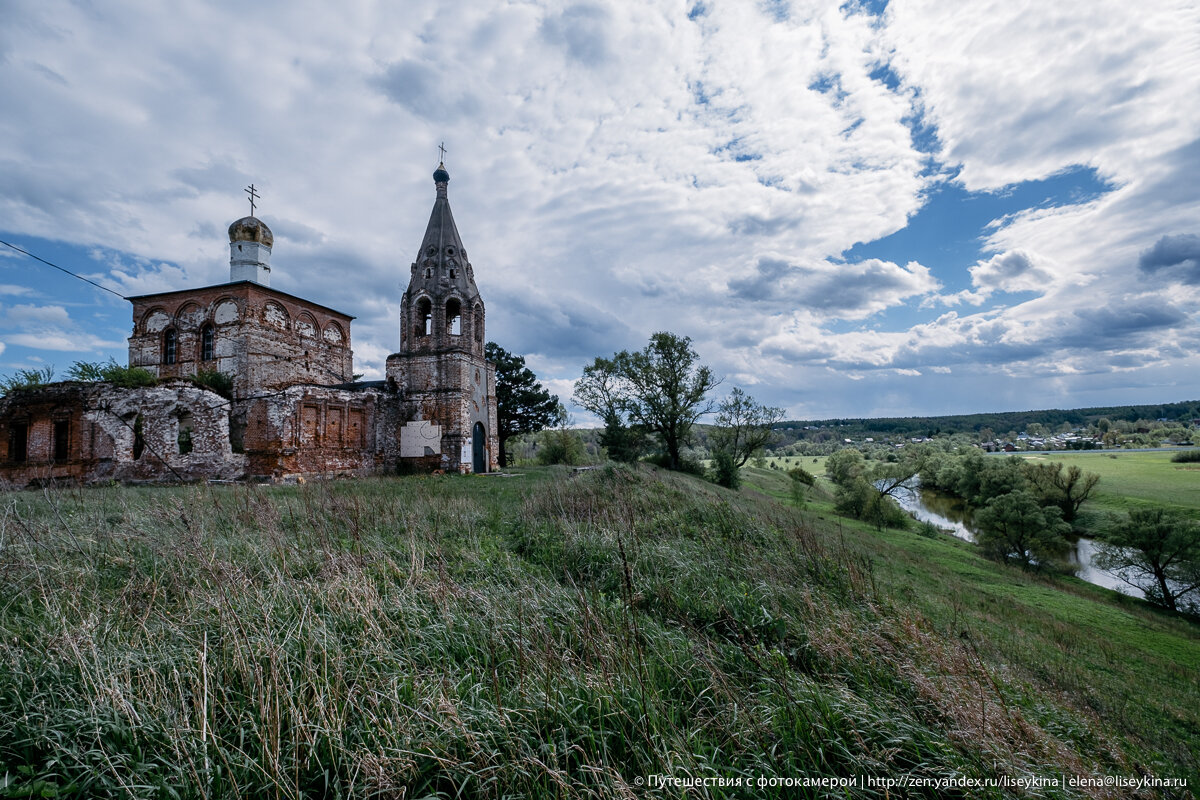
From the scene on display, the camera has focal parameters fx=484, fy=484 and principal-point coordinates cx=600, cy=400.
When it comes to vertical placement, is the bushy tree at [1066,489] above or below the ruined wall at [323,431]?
below

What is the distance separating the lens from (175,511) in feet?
24.6

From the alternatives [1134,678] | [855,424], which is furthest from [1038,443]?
[1134,678]

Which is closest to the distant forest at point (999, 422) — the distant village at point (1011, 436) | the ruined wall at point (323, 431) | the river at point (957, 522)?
the distant village at point (1011, 436)

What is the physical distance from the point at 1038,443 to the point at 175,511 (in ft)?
329

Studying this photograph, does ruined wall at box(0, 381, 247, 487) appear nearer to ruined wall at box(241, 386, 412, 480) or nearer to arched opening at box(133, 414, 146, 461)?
arched opening at box(133, 414, 146, 461)

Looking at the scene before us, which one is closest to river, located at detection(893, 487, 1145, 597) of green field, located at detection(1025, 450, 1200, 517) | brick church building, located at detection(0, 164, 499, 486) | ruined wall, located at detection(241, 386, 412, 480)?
green field, located at detection(1025, 450, 1200, 517)

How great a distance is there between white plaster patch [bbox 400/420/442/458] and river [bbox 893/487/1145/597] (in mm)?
30894

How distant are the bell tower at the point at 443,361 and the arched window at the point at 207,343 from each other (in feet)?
32.0

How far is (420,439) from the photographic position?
22.8m

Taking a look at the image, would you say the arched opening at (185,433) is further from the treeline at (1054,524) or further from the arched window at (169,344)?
the treeline at (1054,524)

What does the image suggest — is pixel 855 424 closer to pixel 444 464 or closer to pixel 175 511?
pixel 444 464

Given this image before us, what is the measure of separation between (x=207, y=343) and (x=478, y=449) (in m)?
15.6

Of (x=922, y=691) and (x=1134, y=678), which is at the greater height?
(x=922, y=691)

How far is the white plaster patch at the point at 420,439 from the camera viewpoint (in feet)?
74.3
